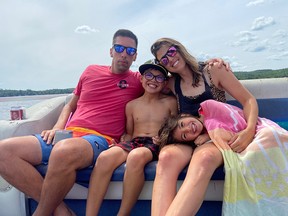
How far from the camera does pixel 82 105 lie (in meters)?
2.68

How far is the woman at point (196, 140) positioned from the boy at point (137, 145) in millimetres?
118

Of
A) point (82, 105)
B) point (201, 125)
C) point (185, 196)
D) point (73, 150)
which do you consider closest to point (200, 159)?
point (185, 196)

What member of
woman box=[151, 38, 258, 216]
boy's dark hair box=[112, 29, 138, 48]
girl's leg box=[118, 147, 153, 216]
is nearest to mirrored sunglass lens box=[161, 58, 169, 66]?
woman box=[151, 38, 258, 216]

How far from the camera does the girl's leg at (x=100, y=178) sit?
1909mm

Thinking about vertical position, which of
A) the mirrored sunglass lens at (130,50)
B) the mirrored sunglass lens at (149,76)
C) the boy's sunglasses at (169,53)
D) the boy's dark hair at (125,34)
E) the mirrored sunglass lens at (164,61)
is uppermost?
the boy's dark hair at (125,34)

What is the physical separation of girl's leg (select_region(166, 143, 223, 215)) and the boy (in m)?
0.35

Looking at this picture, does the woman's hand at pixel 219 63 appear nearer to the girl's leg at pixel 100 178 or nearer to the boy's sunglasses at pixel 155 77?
the boy's sunglasses at pixel 155 77

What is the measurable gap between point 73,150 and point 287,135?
1.28m

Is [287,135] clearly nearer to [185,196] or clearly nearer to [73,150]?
[185,196]

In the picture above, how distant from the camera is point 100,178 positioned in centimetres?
195

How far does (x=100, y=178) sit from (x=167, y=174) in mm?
434

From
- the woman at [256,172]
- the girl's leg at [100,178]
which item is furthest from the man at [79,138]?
the woman at [256,172]

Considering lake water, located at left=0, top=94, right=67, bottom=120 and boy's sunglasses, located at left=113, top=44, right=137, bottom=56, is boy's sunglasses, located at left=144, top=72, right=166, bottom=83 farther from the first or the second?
lake water, located at left=0, top=94, right=67, bottom=120

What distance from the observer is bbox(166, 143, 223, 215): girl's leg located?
157 cm
